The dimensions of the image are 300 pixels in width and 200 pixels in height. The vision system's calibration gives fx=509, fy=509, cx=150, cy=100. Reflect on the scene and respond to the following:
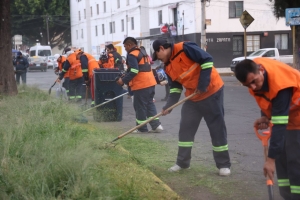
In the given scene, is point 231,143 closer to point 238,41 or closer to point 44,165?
point 44,165

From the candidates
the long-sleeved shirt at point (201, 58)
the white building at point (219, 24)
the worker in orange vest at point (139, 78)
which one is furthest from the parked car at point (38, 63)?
the long-sleeved shirt at point (201, 58)

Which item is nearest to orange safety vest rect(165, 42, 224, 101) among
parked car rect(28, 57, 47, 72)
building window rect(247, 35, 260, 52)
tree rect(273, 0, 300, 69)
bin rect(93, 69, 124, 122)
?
bin rect(93, 69, 124, 122)

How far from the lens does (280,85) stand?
412 centimetres

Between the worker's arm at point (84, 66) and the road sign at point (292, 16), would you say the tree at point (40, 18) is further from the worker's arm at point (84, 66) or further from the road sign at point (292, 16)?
the worker's arm at point (84, 66)

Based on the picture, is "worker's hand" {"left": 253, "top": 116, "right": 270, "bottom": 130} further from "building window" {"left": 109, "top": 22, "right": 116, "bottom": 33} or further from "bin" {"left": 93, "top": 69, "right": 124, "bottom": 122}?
"building window" {"left": 109, "top": 22, "right": 116, "bottom": 33}

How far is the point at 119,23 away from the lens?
178 feet

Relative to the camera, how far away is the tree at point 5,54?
1491cm

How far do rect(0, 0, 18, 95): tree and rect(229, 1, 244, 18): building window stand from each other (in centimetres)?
2805

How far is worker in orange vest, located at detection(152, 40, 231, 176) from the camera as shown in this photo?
611cm

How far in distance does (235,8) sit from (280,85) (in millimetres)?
37652

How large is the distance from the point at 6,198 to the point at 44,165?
22.2 inches

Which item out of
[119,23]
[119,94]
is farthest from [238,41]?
[119,94]

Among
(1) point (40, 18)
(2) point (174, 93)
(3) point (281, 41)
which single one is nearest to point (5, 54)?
(2) point (174, 93)

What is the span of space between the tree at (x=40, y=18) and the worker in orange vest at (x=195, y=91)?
55.8 metres
